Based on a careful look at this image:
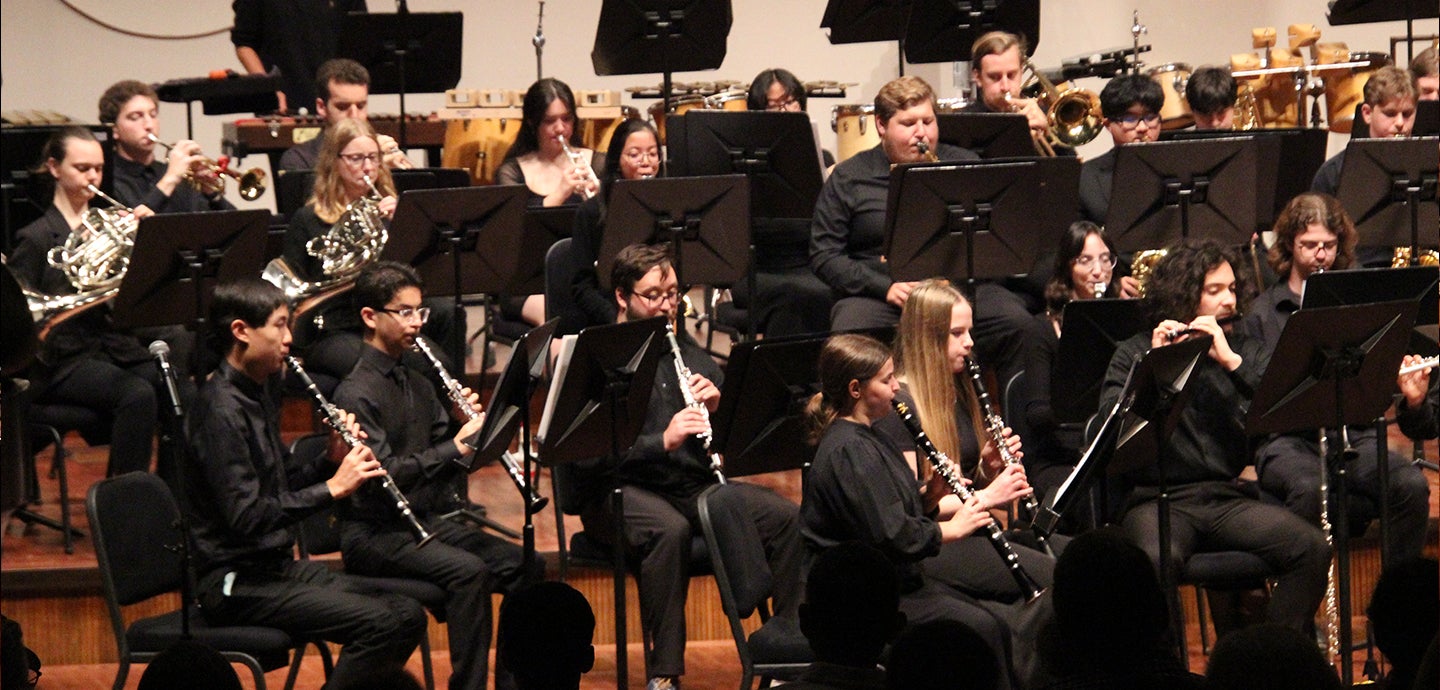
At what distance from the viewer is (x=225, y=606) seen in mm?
4469

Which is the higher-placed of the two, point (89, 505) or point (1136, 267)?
point (1136, 267)

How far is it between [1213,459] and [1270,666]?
249 centimetres

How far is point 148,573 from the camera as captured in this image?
4.48m

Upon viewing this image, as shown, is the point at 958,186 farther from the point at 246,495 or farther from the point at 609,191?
the point at 246,495

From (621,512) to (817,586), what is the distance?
1.34 meters

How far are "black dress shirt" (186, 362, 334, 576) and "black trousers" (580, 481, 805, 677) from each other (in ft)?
2.82

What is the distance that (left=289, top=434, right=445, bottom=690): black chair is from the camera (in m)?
4.77

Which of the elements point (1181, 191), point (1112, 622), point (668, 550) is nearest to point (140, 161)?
point (668, 550)

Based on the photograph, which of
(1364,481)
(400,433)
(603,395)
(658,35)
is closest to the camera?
(603,395)

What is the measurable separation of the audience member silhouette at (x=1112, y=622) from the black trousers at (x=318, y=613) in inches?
78.7

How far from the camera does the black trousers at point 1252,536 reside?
193 inches

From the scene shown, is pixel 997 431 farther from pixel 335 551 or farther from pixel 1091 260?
pixel 335 551

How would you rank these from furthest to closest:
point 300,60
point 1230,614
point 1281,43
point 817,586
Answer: point 1281,43 < point 300,60 < point 1230,614 < point 817,586

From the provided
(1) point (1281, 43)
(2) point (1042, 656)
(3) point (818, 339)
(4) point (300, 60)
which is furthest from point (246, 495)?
(1) point (1281, 43)
